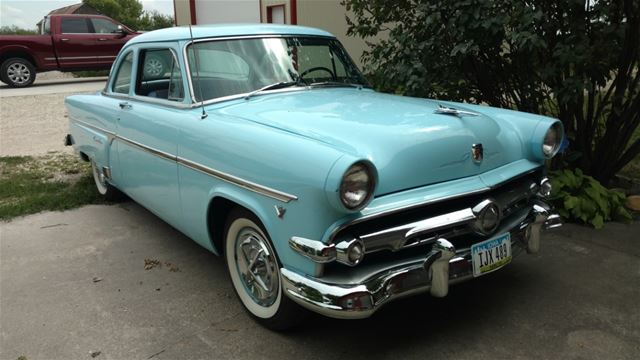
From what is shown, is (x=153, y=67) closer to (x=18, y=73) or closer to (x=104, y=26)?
(x=18, y=73)

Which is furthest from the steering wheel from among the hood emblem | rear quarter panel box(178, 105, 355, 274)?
the hood emblem

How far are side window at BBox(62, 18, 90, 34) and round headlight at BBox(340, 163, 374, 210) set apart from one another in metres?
15.1

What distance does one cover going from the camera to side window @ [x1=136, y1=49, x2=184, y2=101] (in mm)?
3580

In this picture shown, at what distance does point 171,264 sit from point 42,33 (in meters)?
14.1

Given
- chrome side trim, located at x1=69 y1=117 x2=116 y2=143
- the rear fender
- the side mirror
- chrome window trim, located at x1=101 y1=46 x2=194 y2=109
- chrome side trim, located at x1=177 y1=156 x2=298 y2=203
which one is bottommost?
the rear fender

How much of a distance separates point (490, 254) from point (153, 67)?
2.82 m

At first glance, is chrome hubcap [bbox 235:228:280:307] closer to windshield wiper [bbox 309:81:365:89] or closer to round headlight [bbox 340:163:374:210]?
round headlight [bbox 340:163:374:210]

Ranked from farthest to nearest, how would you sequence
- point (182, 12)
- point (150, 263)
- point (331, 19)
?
point (182, 12) < point (331, 19) < point (150, 263)

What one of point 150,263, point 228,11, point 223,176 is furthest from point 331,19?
point 223,176

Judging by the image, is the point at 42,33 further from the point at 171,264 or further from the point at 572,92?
the point at 572,92

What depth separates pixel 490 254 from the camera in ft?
8.67

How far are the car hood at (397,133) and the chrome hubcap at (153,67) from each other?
1.03 meters

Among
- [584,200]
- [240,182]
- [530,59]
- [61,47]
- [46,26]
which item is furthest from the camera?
[46,26]

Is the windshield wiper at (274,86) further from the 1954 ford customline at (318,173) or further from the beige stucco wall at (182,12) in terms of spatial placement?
the beige stucco wall at (182,12)
